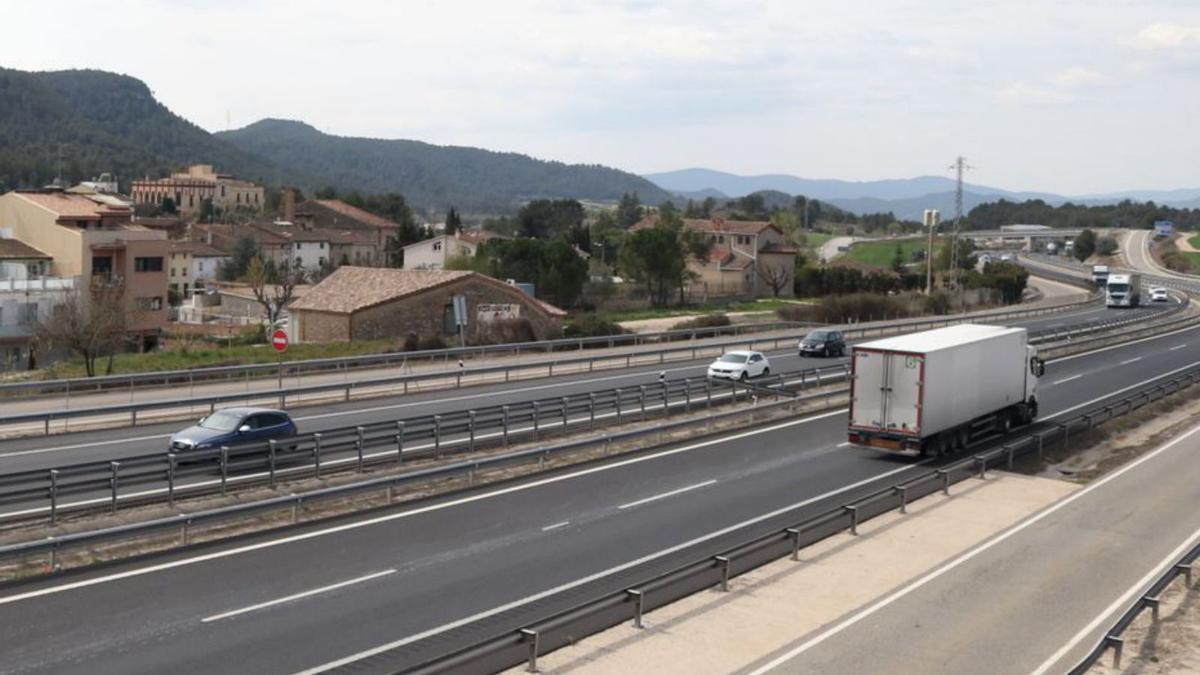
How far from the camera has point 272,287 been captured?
295ft

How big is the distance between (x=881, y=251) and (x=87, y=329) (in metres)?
146

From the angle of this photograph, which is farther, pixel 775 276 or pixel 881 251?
pixel 881 251

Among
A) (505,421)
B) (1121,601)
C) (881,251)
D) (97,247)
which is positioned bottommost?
(1121,601)

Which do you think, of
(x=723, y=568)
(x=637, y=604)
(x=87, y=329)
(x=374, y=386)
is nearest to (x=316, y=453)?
(x=723, y=568)

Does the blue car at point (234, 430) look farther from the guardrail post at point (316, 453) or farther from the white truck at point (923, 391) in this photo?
the white truck at point (923, 391)

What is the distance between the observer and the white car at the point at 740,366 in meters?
42.7

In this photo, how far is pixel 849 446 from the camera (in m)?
30.6

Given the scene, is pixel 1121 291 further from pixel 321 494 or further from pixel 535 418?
pixel 321 494

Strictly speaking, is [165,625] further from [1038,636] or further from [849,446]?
[849,446]

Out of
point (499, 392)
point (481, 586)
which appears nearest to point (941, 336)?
point (499, 392)

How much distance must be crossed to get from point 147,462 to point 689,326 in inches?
1934

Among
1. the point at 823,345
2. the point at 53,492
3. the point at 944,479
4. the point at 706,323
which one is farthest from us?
the point at 706,323

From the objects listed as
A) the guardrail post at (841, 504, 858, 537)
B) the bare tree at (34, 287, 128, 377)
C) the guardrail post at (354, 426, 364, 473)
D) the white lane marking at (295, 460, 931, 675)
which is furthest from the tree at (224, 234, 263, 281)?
the guardrail post at (841, 504, 858, 537)

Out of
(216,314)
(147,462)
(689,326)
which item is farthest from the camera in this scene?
(216,314)
